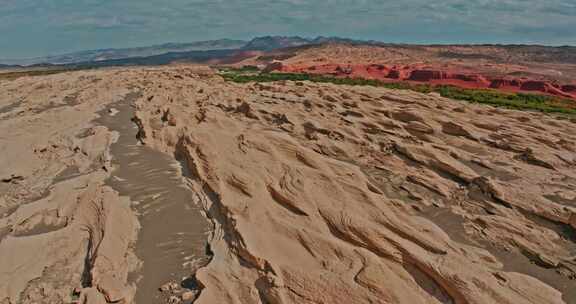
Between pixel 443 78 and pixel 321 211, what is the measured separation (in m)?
41.8

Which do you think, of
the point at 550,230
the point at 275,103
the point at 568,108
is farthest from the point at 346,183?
the point at 568,108

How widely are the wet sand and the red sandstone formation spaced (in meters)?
36.5

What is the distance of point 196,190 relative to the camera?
8.67 meters

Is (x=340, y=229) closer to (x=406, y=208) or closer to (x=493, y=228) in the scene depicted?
(x=406, y=208)

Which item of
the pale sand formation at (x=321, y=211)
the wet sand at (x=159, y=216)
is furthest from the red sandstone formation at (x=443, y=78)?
the wet sand at (x=159, y=216)

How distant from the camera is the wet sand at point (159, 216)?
576 centimetres

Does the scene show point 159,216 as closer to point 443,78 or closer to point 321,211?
point 321,211

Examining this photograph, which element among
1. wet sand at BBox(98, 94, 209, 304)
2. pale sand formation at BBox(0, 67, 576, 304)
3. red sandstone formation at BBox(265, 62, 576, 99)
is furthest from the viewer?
red sandstone formation at BBox(265, 62, 576, 99)

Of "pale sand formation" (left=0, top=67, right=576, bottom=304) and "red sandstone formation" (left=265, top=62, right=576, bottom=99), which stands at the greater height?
"red sandstone formation" (left=265, top=62, right=576, bottom=99)

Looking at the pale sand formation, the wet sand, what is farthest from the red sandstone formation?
the wet sand

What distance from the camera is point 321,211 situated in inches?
281

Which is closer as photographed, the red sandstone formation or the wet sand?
the wet sand

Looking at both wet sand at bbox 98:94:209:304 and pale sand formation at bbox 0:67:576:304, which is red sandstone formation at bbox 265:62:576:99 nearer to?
pale sand formation at bbox 0:67:576:304

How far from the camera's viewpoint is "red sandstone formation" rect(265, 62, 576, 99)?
37.4m
